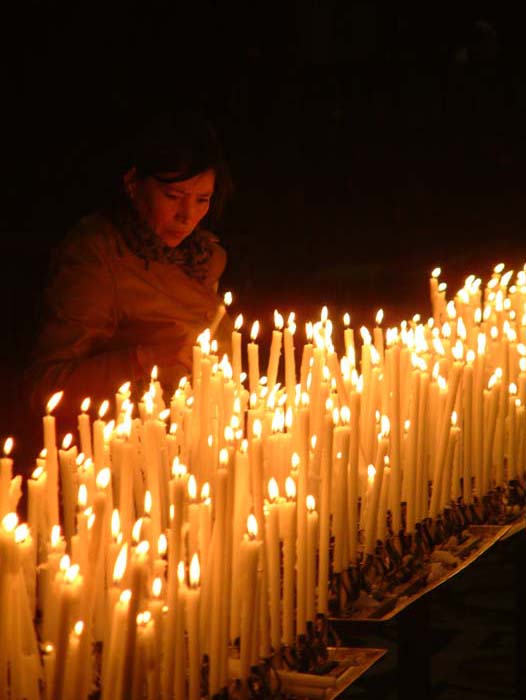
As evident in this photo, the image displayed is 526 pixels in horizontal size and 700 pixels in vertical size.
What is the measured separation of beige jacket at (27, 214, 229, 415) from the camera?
3492 millimetres

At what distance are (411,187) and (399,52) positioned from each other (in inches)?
40.3

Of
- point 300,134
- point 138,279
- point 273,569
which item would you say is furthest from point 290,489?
point 300,134

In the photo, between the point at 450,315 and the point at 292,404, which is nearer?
the point at 292,404

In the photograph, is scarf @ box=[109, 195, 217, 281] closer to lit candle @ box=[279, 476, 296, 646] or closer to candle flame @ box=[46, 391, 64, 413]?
candle flame @ box=[46, 391, 64, 413]

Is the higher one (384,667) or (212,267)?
(212,267)

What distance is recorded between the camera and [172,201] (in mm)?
3695

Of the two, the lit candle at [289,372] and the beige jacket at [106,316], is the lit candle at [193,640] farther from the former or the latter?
the beige jacket at [106,316]

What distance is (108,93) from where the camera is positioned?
18.3 ft

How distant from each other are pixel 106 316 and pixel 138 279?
16 centimetres

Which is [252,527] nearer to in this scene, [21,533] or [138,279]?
[21,533]

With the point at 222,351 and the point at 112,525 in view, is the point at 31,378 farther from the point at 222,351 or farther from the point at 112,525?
the point at 112,525

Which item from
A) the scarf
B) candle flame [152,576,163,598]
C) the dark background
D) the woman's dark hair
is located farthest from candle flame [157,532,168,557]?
the dark background

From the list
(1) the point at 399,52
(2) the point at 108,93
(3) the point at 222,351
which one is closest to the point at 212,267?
(3) the point at 222,351

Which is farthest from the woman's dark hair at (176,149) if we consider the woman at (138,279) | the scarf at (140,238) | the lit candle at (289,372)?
the lit candle at (289,372)
